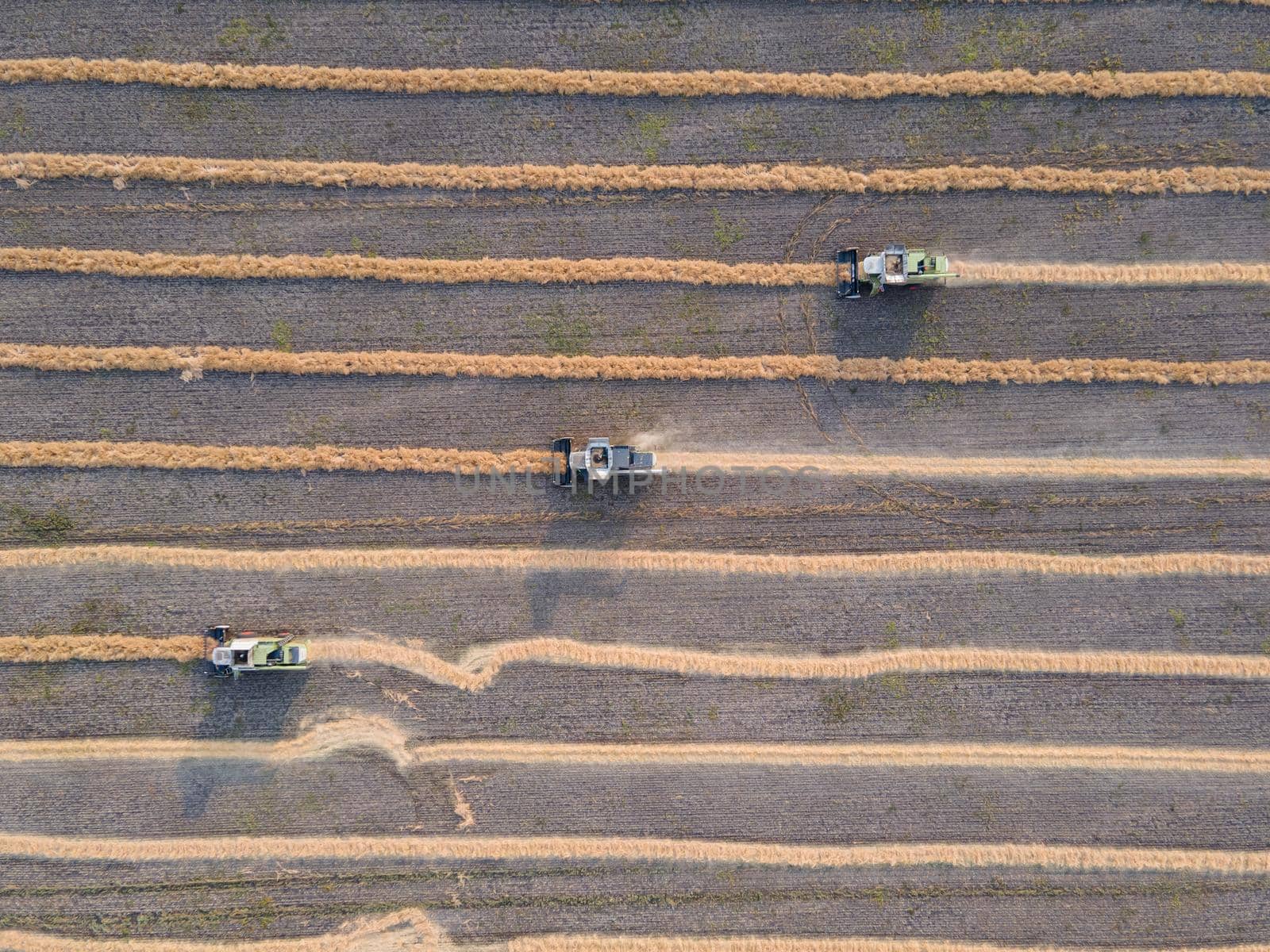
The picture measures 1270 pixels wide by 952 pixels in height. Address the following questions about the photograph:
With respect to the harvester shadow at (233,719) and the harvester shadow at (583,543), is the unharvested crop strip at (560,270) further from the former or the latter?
the harvester shadow at (233,719)

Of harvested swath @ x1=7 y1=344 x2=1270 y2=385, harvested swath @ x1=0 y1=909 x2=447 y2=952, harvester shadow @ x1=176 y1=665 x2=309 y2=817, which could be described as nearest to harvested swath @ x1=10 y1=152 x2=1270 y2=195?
harvested swath @ x1=7 y1=344 x2=1270 y2=385

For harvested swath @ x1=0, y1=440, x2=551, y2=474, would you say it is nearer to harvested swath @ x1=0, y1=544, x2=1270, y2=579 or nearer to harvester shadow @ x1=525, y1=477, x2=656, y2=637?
harvester shadow @ x1=525, y1=477, x2=656, y2=637

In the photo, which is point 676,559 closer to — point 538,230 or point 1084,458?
point 538,230

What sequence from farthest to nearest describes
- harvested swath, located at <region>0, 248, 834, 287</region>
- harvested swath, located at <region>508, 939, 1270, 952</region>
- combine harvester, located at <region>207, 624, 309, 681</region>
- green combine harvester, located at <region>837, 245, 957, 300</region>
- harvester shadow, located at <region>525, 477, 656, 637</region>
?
harvester shadow, located at <region>525, 477, 656, 637</region> → harvested swath, located at <region>0, 248, 834, 287</region> → harvested swath, located at <region>508, 939, 1270, 952</region> → green combine harvester, located at <region>837, 245, 957, 300</region> → combine harvester, located at <region>207, 624, 309, 681</region>

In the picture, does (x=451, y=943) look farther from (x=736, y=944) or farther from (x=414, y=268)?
(x=414, y=268)

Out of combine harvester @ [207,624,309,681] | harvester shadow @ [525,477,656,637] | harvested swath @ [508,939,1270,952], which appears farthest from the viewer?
harvester shadow @ [525,477,656,637]

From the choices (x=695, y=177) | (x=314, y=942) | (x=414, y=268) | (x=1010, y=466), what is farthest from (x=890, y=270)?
(x=314, y=942)

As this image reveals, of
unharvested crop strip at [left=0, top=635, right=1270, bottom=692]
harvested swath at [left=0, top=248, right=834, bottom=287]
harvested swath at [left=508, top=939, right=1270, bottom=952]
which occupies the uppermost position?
harvested swath at [left=0, top=248, right=834, bottom=287]
